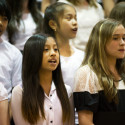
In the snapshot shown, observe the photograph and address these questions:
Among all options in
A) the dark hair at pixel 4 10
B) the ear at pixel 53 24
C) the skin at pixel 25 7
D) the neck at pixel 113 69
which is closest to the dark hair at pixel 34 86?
the neck at pixel 113 69

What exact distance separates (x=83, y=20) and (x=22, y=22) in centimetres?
47

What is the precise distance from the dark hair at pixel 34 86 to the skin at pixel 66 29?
473 mm

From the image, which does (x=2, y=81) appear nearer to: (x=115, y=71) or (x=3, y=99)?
(x=3, y=99)

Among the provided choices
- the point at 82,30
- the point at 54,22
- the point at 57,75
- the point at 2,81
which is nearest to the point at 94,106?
the point at 57,75

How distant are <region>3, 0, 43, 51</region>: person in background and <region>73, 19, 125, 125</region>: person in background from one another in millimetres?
841

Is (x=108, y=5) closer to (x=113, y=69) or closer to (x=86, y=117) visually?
(x=113, y=69)

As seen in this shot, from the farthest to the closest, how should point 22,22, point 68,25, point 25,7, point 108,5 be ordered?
1. point 108,5
2. point 25,7
3. point 22,22
4. point 68,25

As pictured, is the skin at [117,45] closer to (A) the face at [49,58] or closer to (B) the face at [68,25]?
(A) the face at [49,58]

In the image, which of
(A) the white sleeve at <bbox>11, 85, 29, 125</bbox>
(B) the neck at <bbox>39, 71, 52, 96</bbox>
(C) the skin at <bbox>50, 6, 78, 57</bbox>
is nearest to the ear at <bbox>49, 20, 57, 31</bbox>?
(C) the skin at <bbox>50, 6, 78, 57</bbox>

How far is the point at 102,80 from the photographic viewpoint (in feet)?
5.12

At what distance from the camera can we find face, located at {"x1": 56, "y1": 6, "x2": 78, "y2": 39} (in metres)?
2.03

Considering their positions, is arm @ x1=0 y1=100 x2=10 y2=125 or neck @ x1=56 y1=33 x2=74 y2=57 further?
neck @ x1=56 y1=33 x2=74 y2=57

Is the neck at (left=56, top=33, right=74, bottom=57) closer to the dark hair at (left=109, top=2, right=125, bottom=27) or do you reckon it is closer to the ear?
the ear

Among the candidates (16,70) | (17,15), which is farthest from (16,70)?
(17,15)
